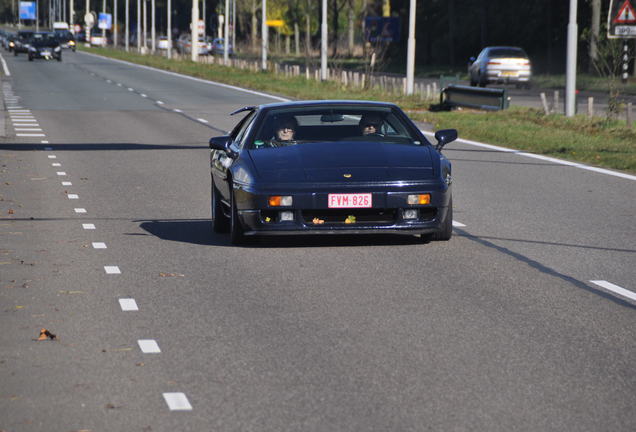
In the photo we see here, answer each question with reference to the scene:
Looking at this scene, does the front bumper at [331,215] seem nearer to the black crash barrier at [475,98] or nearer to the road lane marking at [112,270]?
the road lane marking at [112,270]

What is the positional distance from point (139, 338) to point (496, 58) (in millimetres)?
45666

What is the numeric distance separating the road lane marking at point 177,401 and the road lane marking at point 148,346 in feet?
3.16

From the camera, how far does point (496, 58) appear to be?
2039 inches

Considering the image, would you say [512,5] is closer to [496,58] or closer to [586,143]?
[496,58]

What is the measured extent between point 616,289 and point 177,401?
4135 mm

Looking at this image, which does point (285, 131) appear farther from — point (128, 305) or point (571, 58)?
point (571, 58)

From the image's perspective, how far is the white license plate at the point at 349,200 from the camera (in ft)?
34.9

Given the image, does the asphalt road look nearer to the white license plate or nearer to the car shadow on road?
the car shadow on road

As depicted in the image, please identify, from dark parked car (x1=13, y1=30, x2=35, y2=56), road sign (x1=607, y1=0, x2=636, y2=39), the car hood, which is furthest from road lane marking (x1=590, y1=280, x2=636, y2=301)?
dark parked car (x1=13, y1=30, x2=35, y2=56)

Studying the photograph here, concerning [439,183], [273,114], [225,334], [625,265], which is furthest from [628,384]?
[273,114]

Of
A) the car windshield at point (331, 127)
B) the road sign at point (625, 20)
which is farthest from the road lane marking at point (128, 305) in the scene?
the road sign at point (625, 20)

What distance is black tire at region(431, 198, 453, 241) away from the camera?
11141 mm

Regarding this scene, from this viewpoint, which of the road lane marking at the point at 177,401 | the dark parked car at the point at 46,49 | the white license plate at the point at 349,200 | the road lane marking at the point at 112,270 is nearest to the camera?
the road lane marking at the point at 177,401

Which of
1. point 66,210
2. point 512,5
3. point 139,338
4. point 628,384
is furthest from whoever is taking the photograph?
point 512,5
